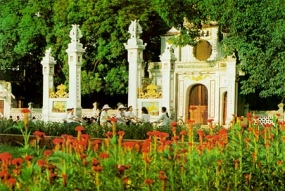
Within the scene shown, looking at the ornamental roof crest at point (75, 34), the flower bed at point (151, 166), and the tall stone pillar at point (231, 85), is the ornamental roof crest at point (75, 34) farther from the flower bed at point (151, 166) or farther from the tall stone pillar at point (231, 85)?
the flower bed at point (151, 166)

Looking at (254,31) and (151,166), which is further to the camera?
(254,31)

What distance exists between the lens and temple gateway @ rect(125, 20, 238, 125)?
10625 millimetres

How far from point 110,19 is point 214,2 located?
2.22m

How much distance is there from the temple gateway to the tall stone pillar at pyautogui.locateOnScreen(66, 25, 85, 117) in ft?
2.92

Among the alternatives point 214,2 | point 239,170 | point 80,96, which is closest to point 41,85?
point 80,96

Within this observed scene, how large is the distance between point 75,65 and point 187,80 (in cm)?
268

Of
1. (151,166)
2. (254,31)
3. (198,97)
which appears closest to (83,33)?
(198,97)

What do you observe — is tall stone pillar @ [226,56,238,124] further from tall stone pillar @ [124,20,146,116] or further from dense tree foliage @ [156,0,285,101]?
tall stone pillar @ [124,20,146,116]

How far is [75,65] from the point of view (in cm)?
1110

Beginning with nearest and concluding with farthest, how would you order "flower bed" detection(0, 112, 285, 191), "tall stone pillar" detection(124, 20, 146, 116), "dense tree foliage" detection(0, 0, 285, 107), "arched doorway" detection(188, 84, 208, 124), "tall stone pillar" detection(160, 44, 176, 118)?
"flower bed" detection(0, 112, 285, 191), "dense tree foliage" detection(0, 0, 285, 107), "tall stone pillar" detection(160, 44, 176, 118), "tall stone pillar" detection(124, 20, 146, 116), "arched doorway" detection(188, 84, 208, 124)

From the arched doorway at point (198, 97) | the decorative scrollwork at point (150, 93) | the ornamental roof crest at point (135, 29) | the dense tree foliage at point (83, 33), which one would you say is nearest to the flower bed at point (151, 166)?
the decorative scrollwork at point (150, 93)

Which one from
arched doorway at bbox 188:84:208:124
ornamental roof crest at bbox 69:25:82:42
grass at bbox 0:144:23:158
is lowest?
grass at bbox 0:144:23:158

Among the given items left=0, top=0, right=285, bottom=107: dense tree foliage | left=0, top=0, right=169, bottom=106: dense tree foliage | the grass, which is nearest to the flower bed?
the grass

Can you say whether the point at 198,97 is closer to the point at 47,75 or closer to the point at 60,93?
the point at 60,93
